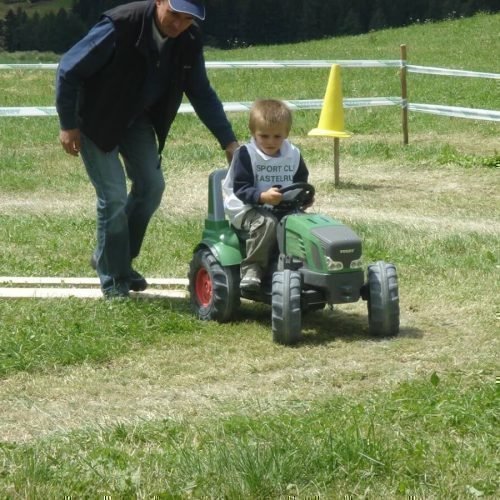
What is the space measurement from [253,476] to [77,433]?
1050mm

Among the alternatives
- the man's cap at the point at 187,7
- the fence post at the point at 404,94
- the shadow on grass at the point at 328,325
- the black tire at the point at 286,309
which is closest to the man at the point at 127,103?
the man's cap at the point at 187,7

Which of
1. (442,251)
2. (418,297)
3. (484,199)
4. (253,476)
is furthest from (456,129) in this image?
(253,476)

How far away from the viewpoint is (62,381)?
21.0 feet

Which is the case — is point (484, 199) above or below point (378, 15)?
above

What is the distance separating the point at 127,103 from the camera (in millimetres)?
7754

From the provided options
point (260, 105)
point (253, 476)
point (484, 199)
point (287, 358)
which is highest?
point (260, 105)

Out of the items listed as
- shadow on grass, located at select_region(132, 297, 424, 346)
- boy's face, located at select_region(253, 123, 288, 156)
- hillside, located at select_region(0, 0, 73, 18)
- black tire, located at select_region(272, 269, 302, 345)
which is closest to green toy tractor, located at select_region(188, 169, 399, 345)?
black tire, located at select_region(272, 269, 302, 345)

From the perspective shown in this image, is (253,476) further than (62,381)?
No

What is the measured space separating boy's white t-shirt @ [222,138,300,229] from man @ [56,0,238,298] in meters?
0.49

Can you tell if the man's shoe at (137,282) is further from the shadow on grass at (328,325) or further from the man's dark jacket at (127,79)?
the man's dark jacket at (127,79)

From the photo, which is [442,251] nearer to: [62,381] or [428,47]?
[62,381]

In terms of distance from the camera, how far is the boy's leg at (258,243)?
7.45 meters

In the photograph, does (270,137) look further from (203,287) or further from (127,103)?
(203,287)

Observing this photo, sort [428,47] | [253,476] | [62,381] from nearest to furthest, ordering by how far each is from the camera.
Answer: [253,476] → [62,381] → [428,47]
